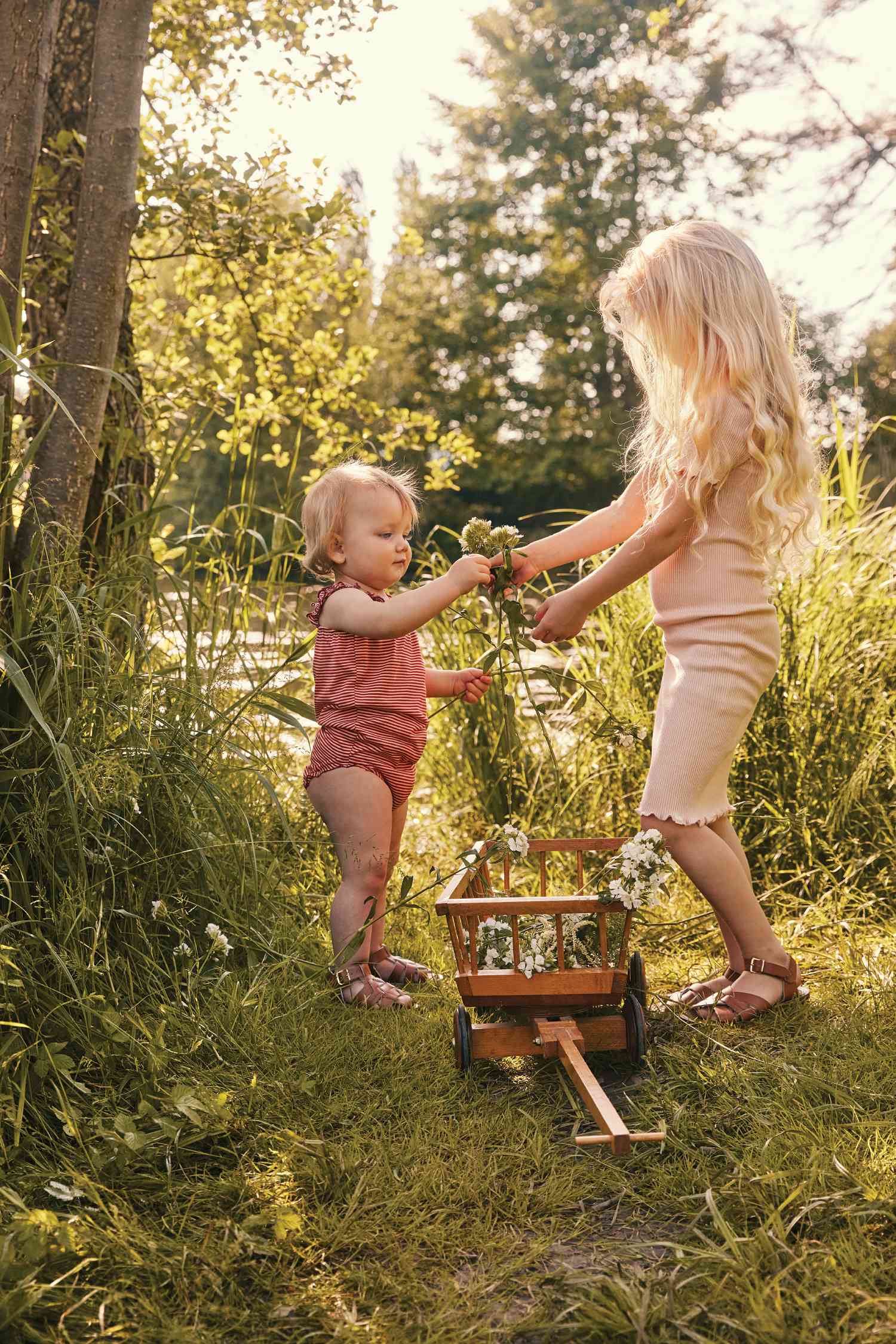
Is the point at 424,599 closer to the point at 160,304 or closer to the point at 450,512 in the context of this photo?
the point at 160,304

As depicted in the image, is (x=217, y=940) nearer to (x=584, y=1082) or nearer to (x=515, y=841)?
(x=515, y=841)

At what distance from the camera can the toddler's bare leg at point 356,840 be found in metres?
2.71

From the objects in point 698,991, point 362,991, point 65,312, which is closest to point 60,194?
point 65,312

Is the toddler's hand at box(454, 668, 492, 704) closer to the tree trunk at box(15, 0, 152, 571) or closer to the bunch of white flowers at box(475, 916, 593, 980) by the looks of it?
the bunch of white flowers at box(475, 916, 593, 980)

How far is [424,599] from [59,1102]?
128cm

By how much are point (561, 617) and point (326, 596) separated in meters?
0.63

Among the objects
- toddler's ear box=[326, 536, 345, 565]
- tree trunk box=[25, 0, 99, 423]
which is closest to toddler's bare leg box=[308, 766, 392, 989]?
toddler's ear box=[326, 536, 345, 565]

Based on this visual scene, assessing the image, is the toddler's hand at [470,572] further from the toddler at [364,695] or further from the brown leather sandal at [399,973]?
the brown leather sandal at [399,973]

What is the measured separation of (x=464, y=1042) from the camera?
2.24m

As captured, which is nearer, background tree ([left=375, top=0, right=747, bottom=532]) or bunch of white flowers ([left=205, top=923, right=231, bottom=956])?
bunch of white flowers ([left=205, top=923, right=231, bottom=956])

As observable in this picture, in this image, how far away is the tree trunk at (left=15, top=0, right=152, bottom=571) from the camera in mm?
3059

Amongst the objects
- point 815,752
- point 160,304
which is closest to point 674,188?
point 160,304

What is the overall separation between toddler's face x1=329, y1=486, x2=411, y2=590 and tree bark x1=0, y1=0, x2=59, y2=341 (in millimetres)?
967

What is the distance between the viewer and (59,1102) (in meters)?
1.93
